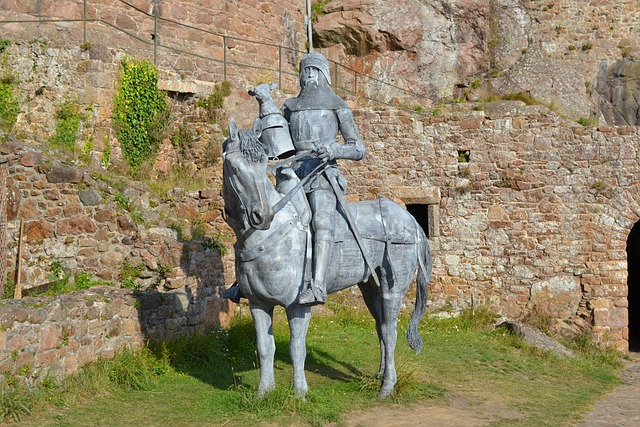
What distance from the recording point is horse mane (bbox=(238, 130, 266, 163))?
693 cm

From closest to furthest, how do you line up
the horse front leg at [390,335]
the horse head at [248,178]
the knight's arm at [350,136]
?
1. the horse head at [248,178]
2. the knight's arm at [350,136]
3. the horse front leg at [390,335]

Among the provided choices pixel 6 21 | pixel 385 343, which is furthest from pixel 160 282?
pixel 6 21

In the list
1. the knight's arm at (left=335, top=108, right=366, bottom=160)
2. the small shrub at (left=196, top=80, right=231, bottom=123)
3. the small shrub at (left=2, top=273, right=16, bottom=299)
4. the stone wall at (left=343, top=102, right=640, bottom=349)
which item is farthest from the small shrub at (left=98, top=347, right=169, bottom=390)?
the small shrub at (left=196, top=80, right=231, bottom=123)

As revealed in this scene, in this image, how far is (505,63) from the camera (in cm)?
2133

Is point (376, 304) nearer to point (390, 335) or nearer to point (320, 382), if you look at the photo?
point (390, 335)

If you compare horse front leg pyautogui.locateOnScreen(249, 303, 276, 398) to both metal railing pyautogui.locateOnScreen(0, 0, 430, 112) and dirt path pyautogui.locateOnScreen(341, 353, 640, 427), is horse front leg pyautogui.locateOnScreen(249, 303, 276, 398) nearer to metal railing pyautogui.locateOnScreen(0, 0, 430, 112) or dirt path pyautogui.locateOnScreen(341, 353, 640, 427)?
dirt path pyautogui.locateOnScreen(341, 353, 640, 427)

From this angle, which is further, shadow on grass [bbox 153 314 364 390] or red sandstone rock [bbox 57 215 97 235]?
red sandstone rock [bbox 57 215 97 235]

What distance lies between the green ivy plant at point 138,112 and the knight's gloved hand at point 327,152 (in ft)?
25.6

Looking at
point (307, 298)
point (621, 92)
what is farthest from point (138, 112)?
point (621, 92)

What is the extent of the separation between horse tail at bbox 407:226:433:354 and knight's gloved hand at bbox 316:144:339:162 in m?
1.42

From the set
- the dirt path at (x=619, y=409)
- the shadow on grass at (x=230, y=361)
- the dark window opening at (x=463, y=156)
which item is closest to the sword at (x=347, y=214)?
the shadow on grass at (x=230, y=361)

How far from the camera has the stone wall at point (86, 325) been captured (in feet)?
24.4

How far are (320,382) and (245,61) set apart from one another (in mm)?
11324

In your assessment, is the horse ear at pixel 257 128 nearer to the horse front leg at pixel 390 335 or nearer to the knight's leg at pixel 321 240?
the knight's leg at pixel 321 240
